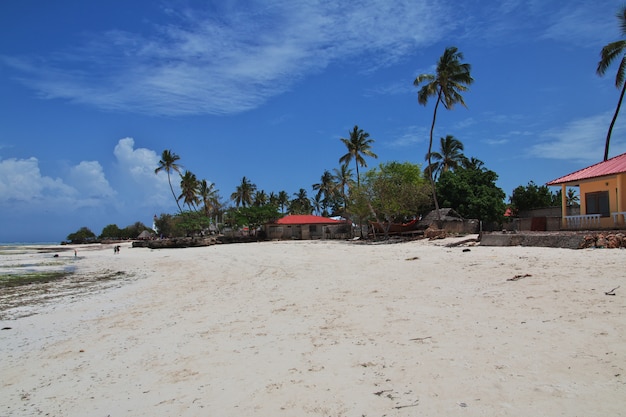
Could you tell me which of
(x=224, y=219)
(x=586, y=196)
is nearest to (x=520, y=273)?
(x=586, y=196)

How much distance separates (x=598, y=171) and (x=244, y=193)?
57.5m

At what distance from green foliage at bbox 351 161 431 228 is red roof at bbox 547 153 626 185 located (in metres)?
12.4

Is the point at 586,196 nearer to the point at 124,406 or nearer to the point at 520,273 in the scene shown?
the point at 520,273

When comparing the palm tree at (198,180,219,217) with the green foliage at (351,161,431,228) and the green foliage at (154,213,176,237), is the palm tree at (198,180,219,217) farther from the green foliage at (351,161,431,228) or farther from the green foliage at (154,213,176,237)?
the green foliage at (351,161,431,228)

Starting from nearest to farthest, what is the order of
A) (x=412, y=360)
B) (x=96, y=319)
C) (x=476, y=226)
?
(x=412, y=360) < (x=96, y=319) < (x=476, y=226)

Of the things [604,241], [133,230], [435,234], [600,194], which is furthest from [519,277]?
[133,230]

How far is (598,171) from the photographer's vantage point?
17.1m

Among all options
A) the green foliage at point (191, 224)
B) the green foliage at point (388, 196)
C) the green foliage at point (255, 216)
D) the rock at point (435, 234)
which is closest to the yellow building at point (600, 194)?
the rock at point (435, 234)

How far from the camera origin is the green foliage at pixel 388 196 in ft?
98.8

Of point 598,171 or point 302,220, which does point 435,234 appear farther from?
point 302,220

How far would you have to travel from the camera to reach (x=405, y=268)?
38.5 feet

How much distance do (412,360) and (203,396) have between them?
233cm

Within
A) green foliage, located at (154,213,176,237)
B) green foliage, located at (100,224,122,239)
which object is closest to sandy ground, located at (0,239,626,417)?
green foliage, located at (154,213,176,237)

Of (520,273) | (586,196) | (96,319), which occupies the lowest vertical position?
(96,319)
